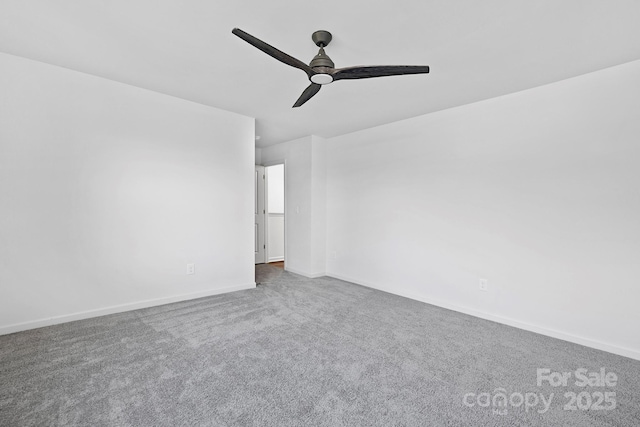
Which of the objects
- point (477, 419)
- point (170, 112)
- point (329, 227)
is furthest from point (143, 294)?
point (477, 419)

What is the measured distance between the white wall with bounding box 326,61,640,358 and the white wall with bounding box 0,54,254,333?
2.25m

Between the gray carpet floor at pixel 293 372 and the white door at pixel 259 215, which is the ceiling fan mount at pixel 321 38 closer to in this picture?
the gray carpet floor at pixel 293 372

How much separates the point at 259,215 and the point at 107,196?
326cm

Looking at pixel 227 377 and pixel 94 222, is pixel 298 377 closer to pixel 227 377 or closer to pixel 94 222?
pixel 227 377

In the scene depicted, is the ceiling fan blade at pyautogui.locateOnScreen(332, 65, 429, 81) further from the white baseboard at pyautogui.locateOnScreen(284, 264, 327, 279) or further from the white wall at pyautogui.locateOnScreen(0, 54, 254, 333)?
the white baseboard at pyautogui.locateOnScreen(284, 264, 327, 279)

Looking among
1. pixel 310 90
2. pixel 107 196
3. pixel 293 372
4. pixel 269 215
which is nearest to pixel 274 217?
pixel 269 215

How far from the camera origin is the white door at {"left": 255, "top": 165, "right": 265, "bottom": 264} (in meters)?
5.92

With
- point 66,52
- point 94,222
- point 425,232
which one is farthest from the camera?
point 425,232

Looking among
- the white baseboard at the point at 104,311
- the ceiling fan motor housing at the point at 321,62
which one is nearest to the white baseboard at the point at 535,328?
the white baseboard at the point at 104,311

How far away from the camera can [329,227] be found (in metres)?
4.96

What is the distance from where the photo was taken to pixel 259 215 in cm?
605

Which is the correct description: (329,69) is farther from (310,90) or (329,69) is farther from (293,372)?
(293,372)

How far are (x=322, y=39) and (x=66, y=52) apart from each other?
2160 millimetres

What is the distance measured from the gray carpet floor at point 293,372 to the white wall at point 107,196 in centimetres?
36
